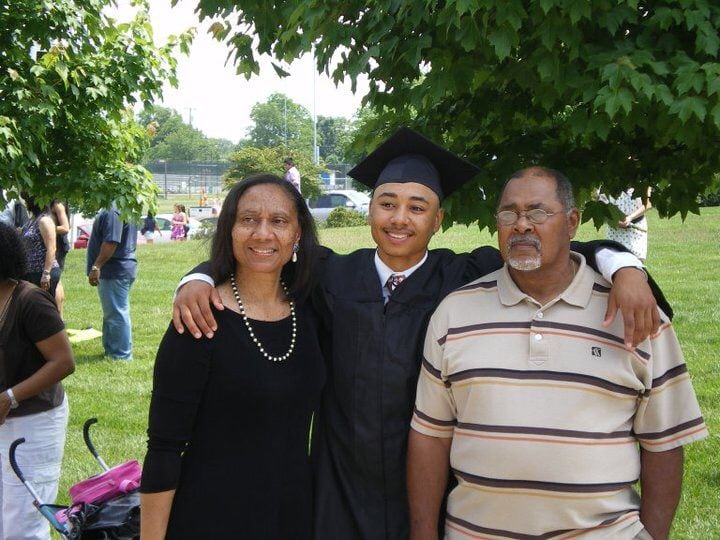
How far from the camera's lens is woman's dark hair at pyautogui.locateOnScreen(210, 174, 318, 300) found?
8.75 feet

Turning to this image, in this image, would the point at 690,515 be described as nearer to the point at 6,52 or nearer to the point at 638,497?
the point at 638,497

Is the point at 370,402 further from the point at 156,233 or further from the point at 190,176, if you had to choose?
the point at 190,176

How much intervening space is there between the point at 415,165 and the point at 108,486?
62.9 inches

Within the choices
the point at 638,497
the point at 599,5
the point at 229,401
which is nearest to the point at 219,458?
the point at 229,401

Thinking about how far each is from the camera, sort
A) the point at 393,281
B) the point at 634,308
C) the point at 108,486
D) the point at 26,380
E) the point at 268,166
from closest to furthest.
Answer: the point at 634,308 < the point at 393,281 < the point at 108,486 < the point at 26,380 < the point at 268,166

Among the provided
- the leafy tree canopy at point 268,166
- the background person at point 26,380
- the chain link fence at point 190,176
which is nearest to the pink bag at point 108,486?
the background person at point 26,380

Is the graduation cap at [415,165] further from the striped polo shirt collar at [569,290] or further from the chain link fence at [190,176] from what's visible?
the chain link fence at [190,176]

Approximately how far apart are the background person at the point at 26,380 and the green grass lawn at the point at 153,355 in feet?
2.62

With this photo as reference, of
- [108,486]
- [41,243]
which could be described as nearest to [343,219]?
[41,243]

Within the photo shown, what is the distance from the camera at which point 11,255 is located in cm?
375

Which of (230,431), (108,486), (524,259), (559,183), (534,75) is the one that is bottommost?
(108,486)

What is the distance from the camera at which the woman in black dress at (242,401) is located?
8.07 feet

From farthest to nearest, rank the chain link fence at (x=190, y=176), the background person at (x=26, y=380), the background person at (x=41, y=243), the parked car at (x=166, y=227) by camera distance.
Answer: the chain link fence at (x=190, y=176), the parked car at (x=166, y=227), the background person at (x=41, y=243), the background person at (x=26, y=380)

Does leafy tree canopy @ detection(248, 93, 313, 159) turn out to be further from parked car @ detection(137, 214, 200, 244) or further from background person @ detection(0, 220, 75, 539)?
background person @ detection(0, 220, 75, 539)
